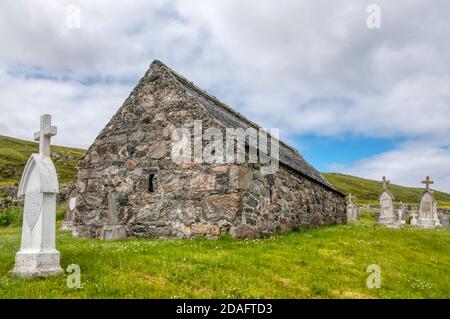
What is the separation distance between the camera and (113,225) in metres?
13.6

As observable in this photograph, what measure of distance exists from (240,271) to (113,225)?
6765mm

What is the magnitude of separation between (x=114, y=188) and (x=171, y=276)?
780cm

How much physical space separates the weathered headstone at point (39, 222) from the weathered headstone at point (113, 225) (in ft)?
18.1

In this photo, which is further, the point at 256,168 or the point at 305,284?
the point at 256,168

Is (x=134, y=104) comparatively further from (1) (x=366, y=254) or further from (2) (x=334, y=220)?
(2) (x=334, y=220)

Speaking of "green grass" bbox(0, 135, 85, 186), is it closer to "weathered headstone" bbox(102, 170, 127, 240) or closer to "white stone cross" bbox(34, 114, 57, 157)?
"weathered headstone" bbox(102, 170, 127, 240)

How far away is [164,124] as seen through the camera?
14.0 metres

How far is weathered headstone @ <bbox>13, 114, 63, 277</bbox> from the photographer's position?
24.3 ft

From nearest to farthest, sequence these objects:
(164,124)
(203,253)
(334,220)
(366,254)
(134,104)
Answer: (203,253) < (366,254) < (164,124) < (134,104) < (334,220)

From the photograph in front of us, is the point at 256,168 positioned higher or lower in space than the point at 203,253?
higher

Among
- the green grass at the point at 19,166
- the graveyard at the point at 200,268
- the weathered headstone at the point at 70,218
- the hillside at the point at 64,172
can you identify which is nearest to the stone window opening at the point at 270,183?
the graveyard at the point at 200,268
